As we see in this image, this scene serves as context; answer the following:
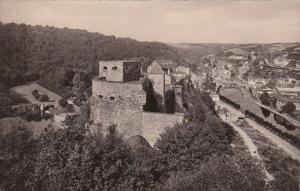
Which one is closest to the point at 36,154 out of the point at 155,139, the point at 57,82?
the point at 155,139

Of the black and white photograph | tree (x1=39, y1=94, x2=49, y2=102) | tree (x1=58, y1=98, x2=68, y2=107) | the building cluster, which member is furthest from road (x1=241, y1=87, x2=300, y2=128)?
tree (x1=39, y1=94, x2=49, y2=102)

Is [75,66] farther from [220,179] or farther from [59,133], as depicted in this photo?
[220,179]

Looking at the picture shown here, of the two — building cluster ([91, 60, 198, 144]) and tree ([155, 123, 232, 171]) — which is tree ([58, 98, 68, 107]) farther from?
tree ([155, 123, 232, 171])

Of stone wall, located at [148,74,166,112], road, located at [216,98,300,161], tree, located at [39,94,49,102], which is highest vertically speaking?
stone wall, located at [148,74,166,112]

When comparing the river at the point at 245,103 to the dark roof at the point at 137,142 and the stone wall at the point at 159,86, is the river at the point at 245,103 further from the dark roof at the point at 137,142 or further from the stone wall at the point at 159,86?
the dark roof at the point at 137,142

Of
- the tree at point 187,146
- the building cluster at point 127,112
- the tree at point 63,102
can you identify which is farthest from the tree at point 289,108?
the tree at point 63,102

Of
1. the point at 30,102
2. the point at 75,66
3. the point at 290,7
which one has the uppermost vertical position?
the point at 290,7
